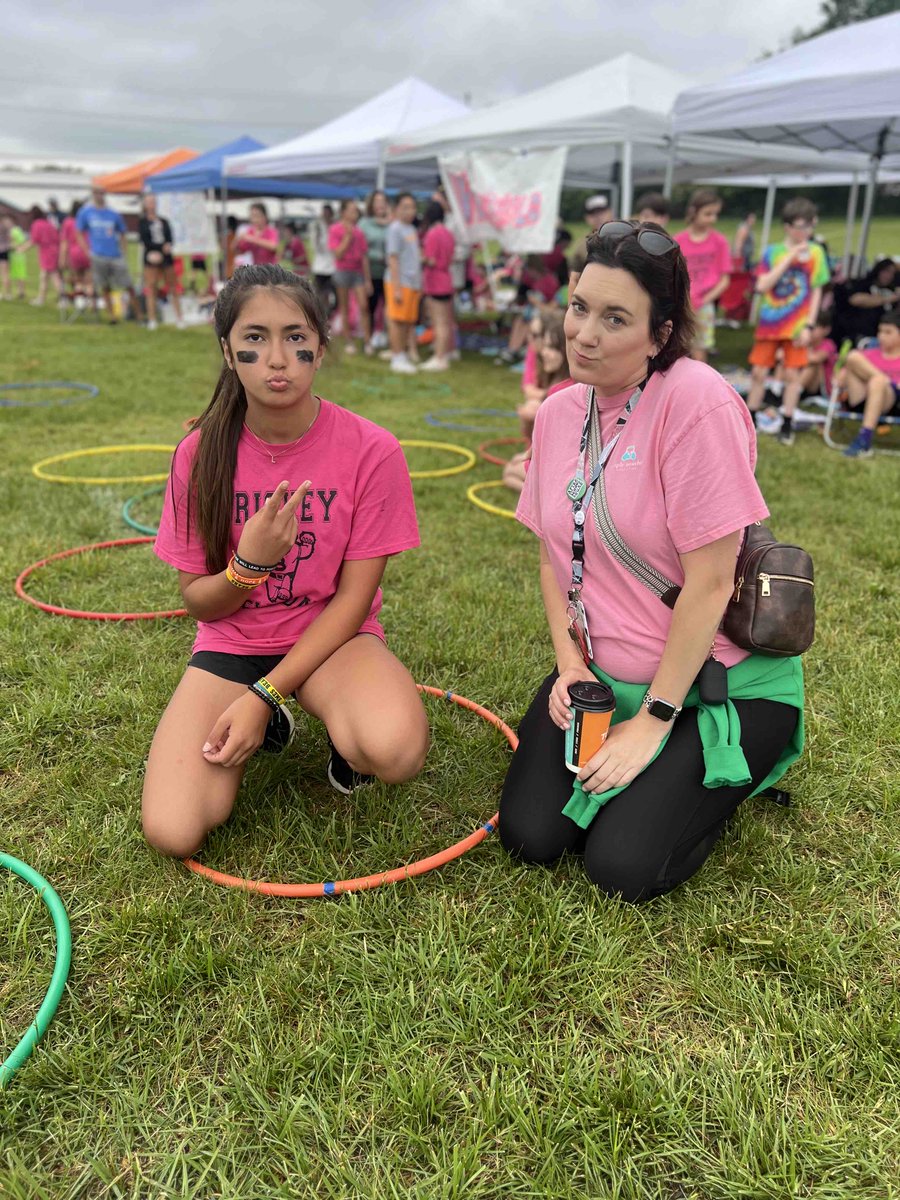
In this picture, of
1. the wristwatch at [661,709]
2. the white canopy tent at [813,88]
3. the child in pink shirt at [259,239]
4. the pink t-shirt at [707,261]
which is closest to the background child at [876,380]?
the pink t-shirt at [707,261]

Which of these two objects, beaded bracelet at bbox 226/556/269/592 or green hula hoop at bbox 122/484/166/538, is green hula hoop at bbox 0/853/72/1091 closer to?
beaded bracelet at bbox 226/556/269/592

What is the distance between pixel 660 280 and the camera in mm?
2006

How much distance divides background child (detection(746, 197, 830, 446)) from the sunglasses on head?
5.48 meters

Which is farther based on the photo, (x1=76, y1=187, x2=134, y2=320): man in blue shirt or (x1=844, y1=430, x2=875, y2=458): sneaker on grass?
(x1=76, y1=187, x2=134, y2=320): man in blue shirt

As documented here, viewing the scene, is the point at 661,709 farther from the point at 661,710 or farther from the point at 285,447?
the point at 285,447

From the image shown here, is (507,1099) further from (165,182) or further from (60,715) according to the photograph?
(165,182)

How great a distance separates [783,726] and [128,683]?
2.37 m

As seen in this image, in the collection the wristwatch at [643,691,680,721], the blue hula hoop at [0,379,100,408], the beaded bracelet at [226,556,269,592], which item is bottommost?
the blue hula hoop at [0,379,100,408]

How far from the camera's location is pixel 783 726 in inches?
91.0

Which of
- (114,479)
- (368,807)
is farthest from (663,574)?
(114,479)

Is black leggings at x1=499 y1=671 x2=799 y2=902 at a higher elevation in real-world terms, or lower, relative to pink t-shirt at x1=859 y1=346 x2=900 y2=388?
lower

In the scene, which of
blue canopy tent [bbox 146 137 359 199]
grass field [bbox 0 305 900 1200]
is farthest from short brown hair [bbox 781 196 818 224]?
blue canopy tent [bbox 146 137 359 199]

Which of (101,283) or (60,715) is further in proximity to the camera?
(101,283)

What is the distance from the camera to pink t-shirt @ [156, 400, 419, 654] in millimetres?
2469
